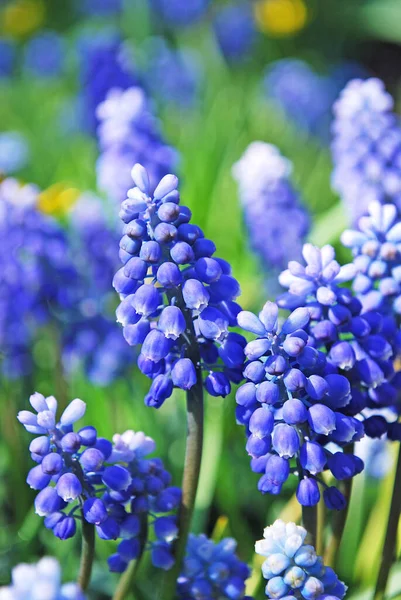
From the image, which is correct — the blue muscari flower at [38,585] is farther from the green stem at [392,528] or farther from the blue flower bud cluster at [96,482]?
the green stem at [392,528]

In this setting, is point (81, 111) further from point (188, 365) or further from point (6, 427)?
point (188, 365)

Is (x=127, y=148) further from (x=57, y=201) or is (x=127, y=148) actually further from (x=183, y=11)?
(x=183, y=11)

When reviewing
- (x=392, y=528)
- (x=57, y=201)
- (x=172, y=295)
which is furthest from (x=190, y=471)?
(x=57, y=201)

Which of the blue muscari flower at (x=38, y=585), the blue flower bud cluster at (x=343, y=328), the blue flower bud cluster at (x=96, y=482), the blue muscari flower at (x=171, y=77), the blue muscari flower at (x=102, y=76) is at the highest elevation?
the blue muscari flower at (x=171, y=77)

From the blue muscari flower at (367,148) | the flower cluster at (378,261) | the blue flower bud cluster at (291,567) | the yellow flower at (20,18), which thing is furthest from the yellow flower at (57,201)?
Answer: the yellow flower at (20,18)

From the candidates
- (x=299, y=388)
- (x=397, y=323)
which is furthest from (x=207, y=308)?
(x=397, y=323)

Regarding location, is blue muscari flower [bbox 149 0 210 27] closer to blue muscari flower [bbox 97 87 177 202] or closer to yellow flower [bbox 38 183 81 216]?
yellow flower [bbox 38 183 81 216]

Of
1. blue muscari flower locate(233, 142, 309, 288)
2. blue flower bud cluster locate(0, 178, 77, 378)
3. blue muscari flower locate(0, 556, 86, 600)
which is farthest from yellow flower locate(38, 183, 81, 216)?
blue muscari flower locate(0, 556, 86, 600)
